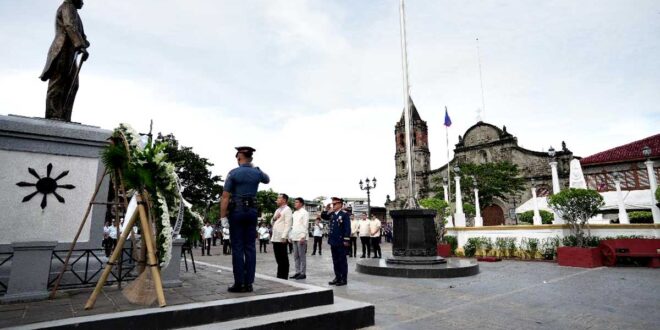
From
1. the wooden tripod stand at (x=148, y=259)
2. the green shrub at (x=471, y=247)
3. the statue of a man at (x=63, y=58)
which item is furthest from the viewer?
the green shrub at (x=471, y=247)

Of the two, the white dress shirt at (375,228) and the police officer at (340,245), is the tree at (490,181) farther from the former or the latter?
the police officer at (340,245)

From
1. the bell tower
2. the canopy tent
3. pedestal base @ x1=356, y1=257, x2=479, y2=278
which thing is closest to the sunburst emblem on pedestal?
pedestal base @ x1=356, y1=257, x2=479, y2=278

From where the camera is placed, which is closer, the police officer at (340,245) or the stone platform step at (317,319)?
the stone platform step at (317,319)

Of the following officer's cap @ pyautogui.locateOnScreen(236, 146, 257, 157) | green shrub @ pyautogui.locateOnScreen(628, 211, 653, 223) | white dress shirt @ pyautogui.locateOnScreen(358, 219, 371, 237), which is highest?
officer's cap @ pyautogui.locateOnScreen(236, 146, 257, 157)

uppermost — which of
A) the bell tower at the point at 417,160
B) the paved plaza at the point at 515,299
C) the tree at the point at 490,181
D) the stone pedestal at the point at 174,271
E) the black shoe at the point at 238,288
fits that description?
the bell tower at the point at 417,160

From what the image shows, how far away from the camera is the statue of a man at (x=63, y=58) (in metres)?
5.90

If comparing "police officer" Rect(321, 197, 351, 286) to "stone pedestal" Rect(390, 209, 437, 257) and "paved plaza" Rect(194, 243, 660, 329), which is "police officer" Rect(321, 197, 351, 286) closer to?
"paved plaza" Rect(194, 243, 660, 329)

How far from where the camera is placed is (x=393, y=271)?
8.89 meters

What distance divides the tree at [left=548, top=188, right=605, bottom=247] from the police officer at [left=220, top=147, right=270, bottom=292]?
11193 millimetres

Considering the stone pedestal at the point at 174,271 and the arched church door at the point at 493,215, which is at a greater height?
the arched church door at the point at 493,215

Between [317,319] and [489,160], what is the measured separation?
154 ft

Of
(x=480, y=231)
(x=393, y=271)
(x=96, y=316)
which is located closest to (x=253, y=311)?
(x=96, y=316)

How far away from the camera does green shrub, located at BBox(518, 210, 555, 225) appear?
80.5 ft

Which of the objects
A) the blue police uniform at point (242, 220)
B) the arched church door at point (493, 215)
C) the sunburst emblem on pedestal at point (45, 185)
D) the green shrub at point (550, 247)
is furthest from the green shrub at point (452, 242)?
the arched church door at point (493, 215)
